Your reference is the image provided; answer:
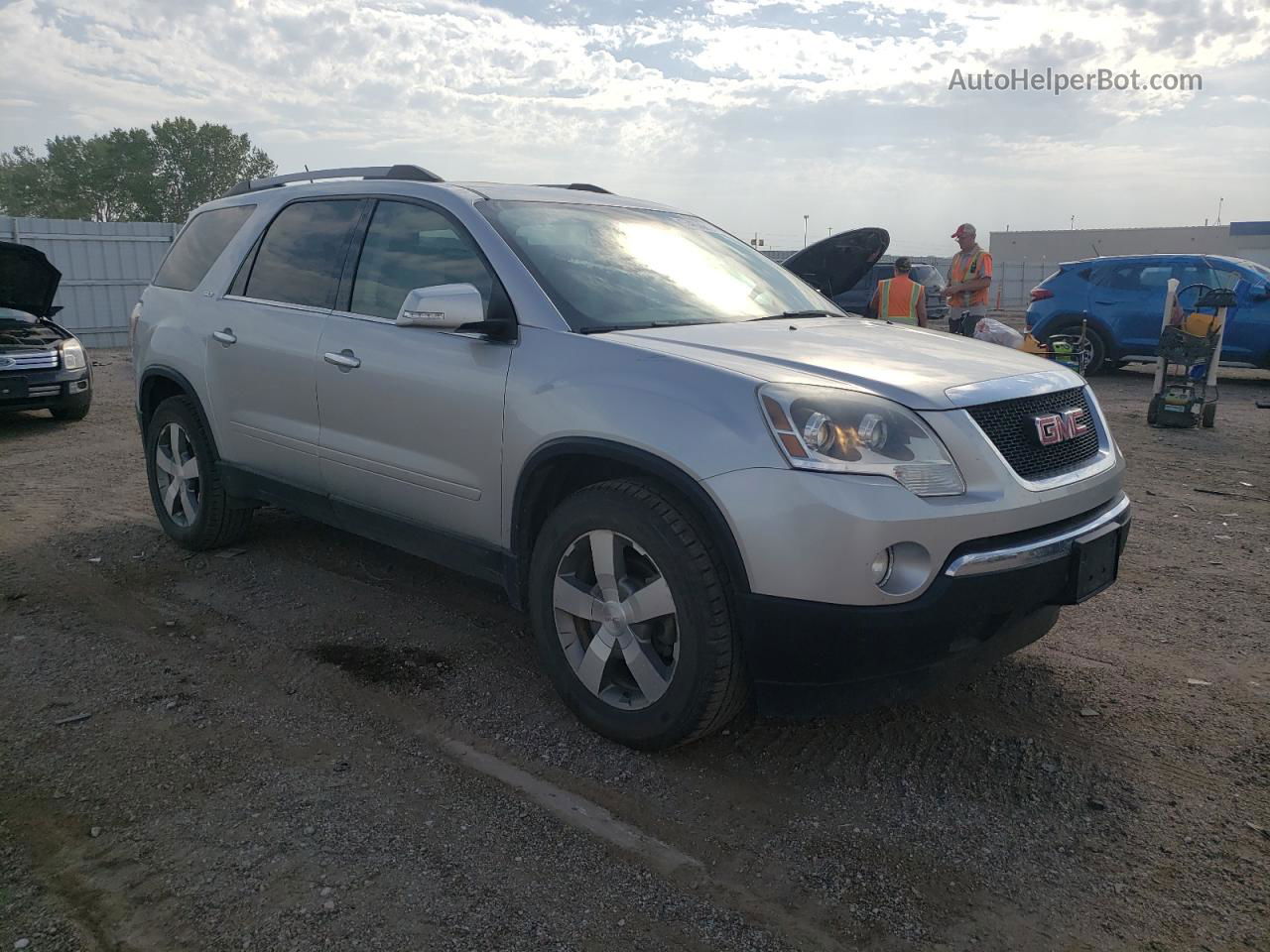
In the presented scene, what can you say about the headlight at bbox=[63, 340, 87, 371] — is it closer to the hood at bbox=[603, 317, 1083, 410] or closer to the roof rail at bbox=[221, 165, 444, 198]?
the roof rail at bbox=[221, 165, 444, 198]

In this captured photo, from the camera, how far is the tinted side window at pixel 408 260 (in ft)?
12.4

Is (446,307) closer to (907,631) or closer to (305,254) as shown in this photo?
(305,254)

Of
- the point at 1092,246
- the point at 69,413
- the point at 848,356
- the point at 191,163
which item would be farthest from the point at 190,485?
the point at 191,163

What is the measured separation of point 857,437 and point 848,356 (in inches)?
20.4

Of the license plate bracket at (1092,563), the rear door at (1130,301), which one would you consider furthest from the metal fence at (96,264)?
the license plate bracket at (1092,563)

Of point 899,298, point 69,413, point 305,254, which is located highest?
point 305,254

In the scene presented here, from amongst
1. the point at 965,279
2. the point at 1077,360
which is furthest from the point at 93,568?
the point at 1077,360

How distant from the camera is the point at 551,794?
2.99m

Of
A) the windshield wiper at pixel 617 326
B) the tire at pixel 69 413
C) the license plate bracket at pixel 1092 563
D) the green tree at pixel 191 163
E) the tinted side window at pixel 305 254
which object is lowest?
the tire at pixel 69 413

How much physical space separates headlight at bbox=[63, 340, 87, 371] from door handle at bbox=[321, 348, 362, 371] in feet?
24.4

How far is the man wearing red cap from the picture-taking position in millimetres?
10195

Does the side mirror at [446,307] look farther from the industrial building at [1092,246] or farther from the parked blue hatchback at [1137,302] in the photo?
the industrial building at [1092,246]

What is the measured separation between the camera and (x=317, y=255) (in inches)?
175

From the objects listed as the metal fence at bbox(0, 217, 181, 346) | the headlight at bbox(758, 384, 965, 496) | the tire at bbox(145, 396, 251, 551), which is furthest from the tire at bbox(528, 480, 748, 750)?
the metal fence at bbox(0, 217, 181, 346)
